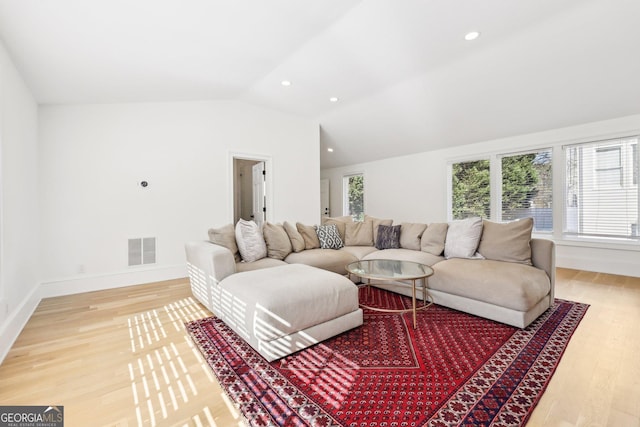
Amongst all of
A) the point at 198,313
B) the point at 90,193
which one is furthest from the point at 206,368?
the point at 90,193

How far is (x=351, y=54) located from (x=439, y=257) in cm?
256

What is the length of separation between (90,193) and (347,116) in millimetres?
4195

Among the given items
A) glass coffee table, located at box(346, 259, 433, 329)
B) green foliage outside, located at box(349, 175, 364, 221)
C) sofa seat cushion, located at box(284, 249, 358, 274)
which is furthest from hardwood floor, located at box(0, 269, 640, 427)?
green foliage outside, located at box(349, 175, 364, 221)

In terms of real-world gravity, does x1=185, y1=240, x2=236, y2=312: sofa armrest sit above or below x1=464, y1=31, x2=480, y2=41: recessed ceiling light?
below

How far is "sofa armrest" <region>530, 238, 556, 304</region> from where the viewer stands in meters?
2.68

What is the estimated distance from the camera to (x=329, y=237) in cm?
398

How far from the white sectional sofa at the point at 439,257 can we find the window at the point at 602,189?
7.74 feet

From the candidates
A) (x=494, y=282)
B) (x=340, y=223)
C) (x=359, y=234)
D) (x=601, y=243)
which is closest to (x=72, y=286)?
(x=340, y=223)

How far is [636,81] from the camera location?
3.23m

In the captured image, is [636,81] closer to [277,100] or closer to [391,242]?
[391,242]

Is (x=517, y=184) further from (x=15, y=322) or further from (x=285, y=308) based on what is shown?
(x=15, y=322)

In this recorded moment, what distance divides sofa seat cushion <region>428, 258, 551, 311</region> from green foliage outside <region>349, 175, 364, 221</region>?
15.7 feet

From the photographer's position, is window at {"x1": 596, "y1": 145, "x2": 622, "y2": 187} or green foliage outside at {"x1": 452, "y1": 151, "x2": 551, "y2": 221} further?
green foliage outside at {"x1": 452, "y1": 151, "x2": 551, "y2": 221}

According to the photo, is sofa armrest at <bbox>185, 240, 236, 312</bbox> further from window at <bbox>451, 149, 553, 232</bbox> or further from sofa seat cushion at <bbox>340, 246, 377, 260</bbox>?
window at <bbox>451, 149, 553, 232</bbox>
